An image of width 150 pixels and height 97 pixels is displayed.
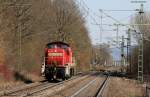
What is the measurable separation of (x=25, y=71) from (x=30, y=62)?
98.7 inches

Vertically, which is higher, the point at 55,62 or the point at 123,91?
the point at 55,62

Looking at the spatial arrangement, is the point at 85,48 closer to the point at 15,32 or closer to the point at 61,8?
the point at 61,8

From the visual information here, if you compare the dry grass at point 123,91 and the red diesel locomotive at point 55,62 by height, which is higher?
the red diesel locomotive at point 55,62

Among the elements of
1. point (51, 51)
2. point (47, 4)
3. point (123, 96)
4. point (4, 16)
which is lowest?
point (123, 96)

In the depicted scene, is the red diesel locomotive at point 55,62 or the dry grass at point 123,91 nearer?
the dry grass at point 123,91

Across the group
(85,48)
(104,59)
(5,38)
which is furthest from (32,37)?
(104,59)

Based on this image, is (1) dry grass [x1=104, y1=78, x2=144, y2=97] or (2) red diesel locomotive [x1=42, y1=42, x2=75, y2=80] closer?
(1) dry grass [x1=104, y1=78, x2=144, y2=97]

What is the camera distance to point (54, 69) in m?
43.6

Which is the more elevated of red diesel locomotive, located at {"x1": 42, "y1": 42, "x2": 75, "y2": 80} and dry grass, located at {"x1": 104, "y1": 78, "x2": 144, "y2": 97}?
red diesel locomotive, located at {"x1": 42, "y1": 42, "x2": 75, "y2": 80}

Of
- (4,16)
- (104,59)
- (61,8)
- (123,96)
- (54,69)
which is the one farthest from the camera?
(104,59)

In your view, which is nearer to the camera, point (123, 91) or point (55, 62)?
point (123, 91)

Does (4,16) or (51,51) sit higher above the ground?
(4,16)

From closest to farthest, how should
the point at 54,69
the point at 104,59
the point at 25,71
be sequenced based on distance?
1. the point at 54,69
2. the point at 25,71
3. the point at 104,59

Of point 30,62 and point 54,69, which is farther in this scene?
point 30,62
